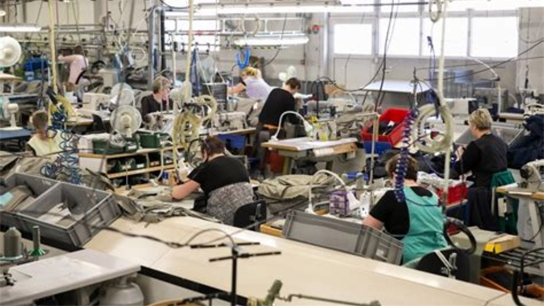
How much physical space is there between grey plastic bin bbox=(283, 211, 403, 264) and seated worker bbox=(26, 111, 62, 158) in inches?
124

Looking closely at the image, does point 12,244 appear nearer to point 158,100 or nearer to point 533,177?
point 533,177

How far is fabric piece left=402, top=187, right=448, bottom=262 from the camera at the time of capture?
392 cm

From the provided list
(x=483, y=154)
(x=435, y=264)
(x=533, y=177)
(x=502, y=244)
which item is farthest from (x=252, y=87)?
(x=435, y=264)

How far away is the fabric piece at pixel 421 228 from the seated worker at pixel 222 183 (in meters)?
1.39

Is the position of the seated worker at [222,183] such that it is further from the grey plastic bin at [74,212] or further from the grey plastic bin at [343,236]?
A: the grey plastic bin at [343,236]

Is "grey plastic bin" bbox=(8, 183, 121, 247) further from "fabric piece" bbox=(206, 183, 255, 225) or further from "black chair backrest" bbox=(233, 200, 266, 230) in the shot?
"fabric piece" bbox=(206, 183, 255, 225)

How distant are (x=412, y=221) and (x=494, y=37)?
8.17m

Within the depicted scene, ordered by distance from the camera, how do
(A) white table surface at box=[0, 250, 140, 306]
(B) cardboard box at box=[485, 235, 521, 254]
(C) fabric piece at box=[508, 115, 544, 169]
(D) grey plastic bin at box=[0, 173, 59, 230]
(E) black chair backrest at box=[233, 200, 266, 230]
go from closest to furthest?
1. (A) white table surface at box=[0, 250, 140, 306]
2. (D) grey plastic bin at box=[0, 173, 59, 230]
3. (B) cardboard box at box=[485, 235, 521, 254]
4. (E) black chair backrest at box=[233, 200, 266, 230]
5. (C) fabric piece at box=[508, 115, 544, 169]

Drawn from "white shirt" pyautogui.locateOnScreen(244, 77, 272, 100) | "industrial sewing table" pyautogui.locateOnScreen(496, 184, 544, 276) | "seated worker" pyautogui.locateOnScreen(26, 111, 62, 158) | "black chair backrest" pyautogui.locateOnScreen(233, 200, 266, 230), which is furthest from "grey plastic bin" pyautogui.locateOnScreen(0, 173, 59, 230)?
"white shirt" pyautogui.locateOnScreen(244, 77, 272, 100)

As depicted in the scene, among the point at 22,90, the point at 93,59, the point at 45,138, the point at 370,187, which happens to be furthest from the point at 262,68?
the point at 370,187

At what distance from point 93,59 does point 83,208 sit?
991 cm

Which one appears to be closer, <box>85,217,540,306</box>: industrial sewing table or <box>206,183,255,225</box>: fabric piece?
<box>85,217,540,306</box>: industrial sewing table

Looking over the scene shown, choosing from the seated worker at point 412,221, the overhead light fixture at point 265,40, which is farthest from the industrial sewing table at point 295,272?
the overhead light fixture at point 265,40

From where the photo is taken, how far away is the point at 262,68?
14234 mm
